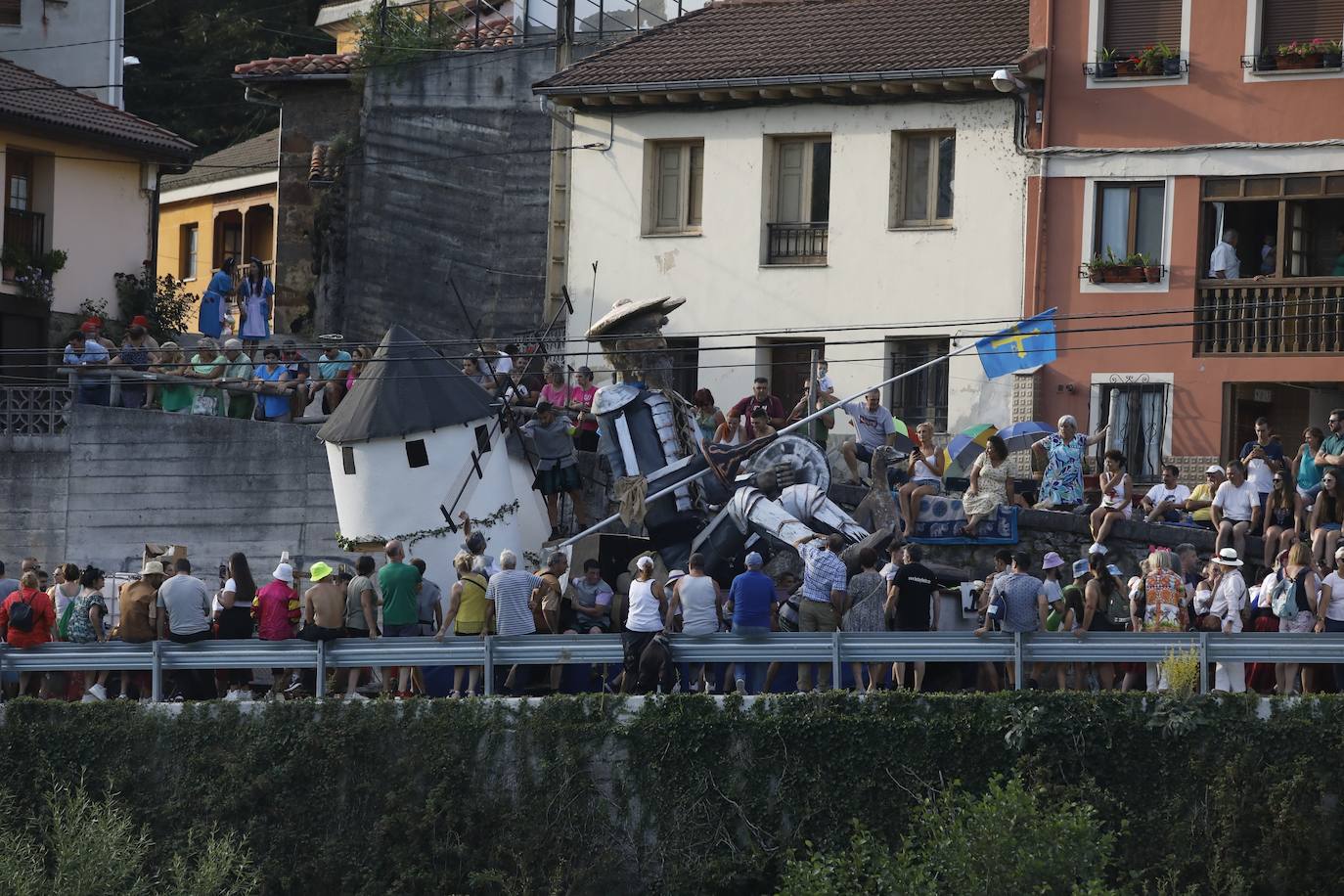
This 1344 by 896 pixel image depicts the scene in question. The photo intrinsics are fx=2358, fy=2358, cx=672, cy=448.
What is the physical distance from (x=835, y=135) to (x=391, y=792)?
45.0 ft

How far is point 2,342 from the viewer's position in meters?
35.3

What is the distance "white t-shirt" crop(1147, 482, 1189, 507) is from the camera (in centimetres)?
2612

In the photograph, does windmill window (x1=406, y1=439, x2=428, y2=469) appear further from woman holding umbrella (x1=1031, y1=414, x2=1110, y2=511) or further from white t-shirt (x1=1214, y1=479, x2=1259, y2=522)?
white t-shirt (x1=1214, y1=479, x2=1259, y2=522)

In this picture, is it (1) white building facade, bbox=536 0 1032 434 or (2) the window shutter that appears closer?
(1) white building facade, bbox=536 0 1032 434

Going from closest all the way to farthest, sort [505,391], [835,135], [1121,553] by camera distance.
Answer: [1121,553] < [505,391] < [835,135]

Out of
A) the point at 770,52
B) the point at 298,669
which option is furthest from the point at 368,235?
the point at 298,669

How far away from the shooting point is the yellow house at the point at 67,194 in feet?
117

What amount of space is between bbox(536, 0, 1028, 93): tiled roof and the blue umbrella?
546cm

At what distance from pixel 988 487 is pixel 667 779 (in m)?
6.11

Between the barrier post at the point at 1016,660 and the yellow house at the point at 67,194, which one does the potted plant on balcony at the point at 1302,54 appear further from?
the yellow house at the point at 67,194

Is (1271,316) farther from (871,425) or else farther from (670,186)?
(670,186)

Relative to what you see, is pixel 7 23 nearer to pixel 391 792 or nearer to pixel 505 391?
pixel 505 391

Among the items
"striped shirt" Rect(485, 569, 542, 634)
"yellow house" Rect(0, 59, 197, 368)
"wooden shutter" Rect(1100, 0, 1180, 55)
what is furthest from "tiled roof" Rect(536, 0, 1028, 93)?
"striped shirt" Rect(485, 569, 542, 634)

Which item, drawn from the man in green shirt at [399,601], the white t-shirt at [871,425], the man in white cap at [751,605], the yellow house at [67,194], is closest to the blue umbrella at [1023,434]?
the white t-shirt at [871,425]
